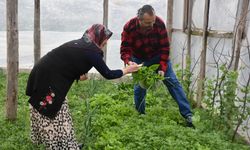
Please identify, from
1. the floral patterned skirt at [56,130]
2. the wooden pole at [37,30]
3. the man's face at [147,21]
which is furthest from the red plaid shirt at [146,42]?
the wooden pole at [37,30]

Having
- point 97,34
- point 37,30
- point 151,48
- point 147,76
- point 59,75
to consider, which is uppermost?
point 97,34

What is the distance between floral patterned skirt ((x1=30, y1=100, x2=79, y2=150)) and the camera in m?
3.64

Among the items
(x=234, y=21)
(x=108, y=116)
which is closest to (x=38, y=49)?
(x=108, y=116)

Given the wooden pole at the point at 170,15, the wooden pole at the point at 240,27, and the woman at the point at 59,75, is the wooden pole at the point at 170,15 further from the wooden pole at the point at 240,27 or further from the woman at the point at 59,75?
the woman at the point at 59,75

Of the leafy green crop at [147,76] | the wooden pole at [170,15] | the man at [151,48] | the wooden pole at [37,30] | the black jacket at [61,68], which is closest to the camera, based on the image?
the black jacket at [61,68]

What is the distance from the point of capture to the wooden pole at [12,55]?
472 centimetres

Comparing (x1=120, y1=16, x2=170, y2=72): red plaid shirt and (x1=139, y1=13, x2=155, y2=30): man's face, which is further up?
(x1=139, y1=13, x2=155, y2=30): man's face

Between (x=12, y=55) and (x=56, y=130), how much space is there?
1624 millimetres

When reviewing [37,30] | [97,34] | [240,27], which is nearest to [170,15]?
[37,30]

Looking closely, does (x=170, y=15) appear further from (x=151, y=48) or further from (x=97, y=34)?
(x=97, y=34)

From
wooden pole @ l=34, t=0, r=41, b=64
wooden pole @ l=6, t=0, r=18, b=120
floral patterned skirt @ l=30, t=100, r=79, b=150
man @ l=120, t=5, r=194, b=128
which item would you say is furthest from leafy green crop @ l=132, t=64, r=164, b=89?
wooden pole @ l=34, t=0, r=41, b=64

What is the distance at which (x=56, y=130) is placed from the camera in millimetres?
3654

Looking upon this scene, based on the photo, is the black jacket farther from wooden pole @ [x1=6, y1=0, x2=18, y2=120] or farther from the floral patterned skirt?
wooden pole @ [x1=6, y1=0, x2=18, y2=120]

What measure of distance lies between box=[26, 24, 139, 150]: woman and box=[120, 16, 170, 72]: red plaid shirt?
136 centimetres
